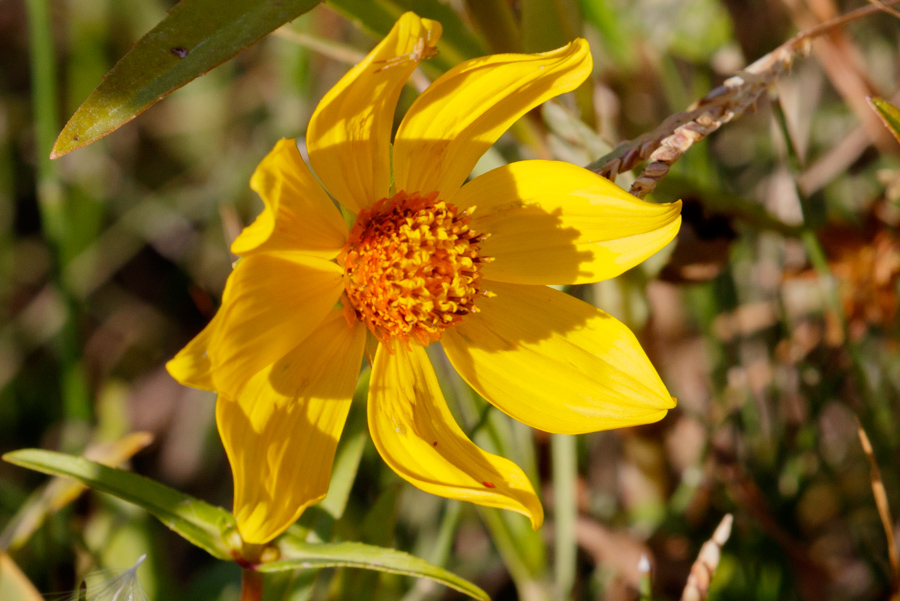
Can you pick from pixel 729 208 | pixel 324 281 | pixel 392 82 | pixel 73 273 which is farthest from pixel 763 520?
pixel 73 273

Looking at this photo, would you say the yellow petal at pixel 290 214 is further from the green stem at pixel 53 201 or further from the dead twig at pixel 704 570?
the green stem at pixel 53 201

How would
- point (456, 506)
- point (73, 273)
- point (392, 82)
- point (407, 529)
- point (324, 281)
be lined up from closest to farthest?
point (392, 82) < point (324, 281) < point (456, 506) < point (407, 529) < point (73, 273)

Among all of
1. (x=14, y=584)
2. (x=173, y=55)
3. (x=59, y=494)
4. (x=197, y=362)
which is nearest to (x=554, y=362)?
(x=197, y=362)

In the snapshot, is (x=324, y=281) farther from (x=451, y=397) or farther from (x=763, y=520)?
(x=763, y=520)

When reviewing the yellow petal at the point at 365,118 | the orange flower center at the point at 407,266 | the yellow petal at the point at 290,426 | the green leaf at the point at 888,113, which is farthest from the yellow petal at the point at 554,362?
the green leaf at the point at 888,113

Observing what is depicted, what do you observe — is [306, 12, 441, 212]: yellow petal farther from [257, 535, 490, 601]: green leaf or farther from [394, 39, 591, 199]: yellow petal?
[257, 535, 490, 601]: green leaf
